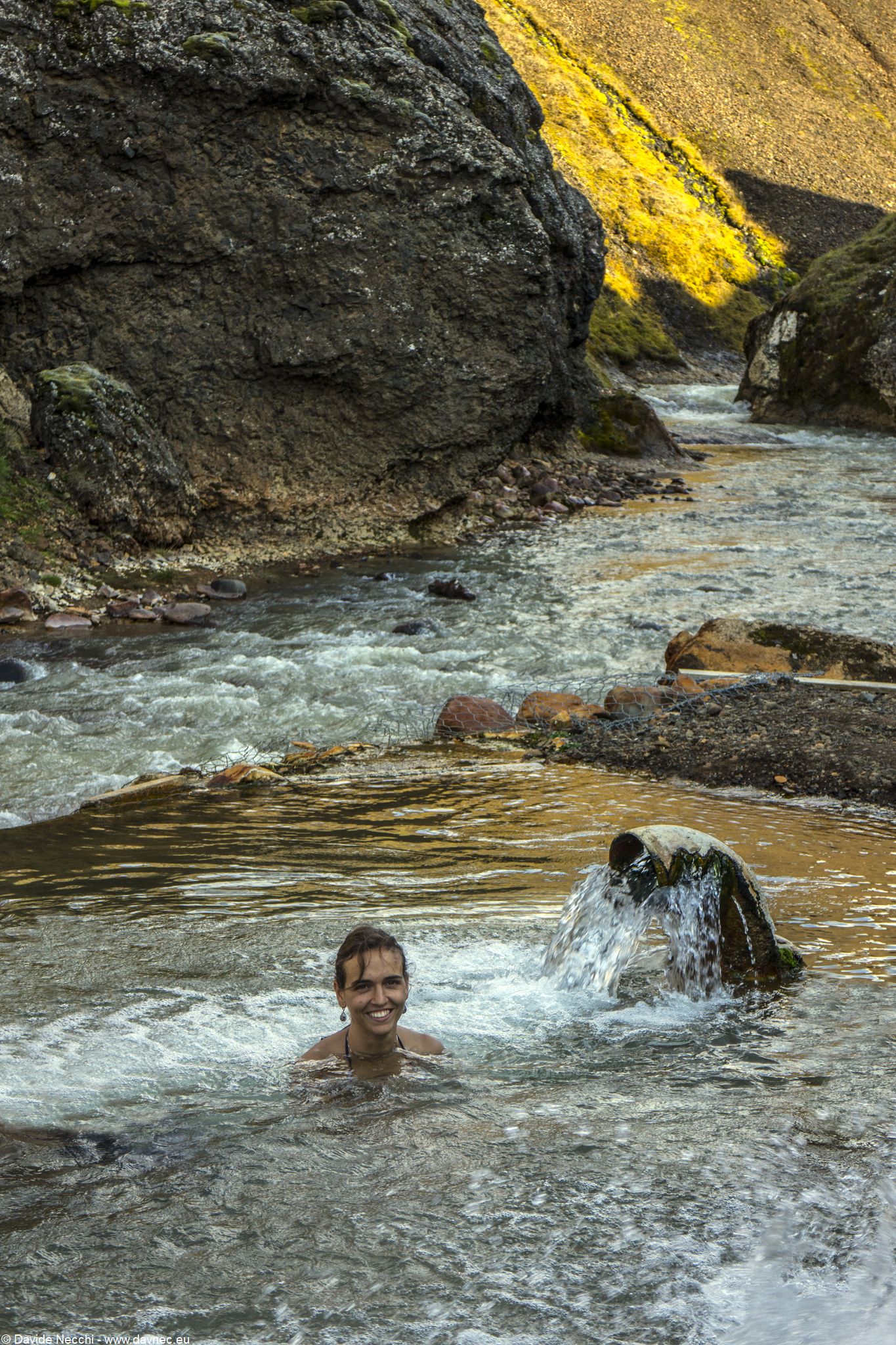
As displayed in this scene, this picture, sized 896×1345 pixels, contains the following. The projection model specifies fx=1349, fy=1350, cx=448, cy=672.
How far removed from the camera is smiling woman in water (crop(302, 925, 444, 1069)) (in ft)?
11.8

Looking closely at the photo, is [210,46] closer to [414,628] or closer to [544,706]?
[414,628]

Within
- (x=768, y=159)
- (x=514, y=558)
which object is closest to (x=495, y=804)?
(x=514, y=558)

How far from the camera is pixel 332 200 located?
13070 mm

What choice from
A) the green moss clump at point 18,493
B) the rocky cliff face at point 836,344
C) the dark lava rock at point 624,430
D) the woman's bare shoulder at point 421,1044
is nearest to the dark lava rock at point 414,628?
the green moss clump at point 18,493

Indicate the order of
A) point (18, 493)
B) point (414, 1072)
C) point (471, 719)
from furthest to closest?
point (18, 493) < point (471, 719) < point (414, 1072)

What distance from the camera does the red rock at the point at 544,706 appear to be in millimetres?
7836

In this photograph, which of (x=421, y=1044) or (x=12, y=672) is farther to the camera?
(x=12, y=672)

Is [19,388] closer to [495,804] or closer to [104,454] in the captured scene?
[104,454]

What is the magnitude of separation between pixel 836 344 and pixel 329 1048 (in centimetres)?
2308

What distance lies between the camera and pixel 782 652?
28.3 ft

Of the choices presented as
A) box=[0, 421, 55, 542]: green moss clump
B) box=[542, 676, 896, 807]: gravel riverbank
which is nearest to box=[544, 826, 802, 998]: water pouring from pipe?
box=[542, 676, 896, 807]: gravel riverbank

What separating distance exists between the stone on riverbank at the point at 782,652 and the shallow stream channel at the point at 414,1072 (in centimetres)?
197

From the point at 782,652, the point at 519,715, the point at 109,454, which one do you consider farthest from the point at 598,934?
the point at 109,454

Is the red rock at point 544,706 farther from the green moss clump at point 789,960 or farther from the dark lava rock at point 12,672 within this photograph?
the green moss clump at point 789,960
